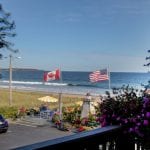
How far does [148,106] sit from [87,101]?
28.3m

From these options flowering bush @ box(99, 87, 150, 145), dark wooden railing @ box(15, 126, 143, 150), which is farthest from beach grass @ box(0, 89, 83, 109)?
dark wooden railing @ box(15, 126, 143, 150)

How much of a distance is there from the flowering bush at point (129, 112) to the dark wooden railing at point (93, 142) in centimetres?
17

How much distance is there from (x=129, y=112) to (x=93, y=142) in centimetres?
122

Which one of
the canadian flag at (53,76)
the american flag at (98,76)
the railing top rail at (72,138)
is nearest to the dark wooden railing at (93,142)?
the railing top rail at (72,138)

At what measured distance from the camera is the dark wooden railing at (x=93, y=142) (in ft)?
11.4

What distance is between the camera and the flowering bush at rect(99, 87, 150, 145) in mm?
4918

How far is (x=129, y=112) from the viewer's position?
17.1ft

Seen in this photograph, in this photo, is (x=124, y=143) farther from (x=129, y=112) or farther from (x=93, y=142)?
(x=93, y=142)

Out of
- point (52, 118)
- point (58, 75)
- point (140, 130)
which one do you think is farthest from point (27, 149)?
point (58, 75)

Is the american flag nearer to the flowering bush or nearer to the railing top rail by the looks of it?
the flowering bush

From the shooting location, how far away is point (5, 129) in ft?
94.4

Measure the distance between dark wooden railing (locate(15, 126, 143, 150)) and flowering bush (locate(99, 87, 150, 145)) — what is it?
0.55 ft

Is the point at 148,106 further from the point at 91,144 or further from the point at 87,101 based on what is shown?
the point at 87,101

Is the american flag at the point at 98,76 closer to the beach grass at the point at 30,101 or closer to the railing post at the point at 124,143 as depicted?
the beach grass at the point at 30,101
